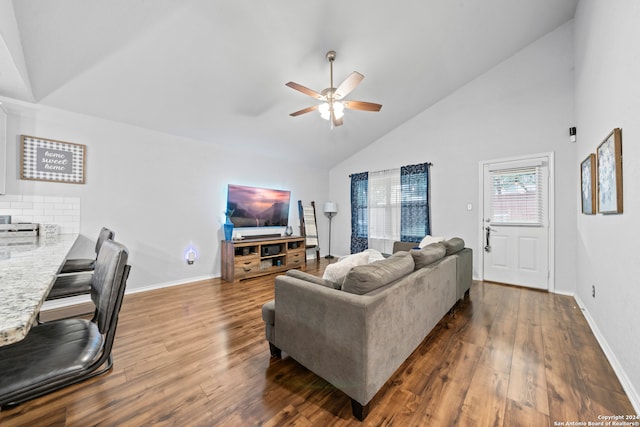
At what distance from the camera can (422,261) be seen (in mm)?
2105

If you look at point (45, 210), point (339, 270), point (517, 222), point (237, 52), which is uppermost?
point (237, 52)

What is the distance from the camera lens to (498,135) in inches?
155

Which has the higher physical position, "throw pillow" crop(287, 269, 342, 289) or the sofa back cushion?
the sofa back cushion

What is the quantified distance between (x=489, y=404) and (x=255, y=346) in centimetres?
171

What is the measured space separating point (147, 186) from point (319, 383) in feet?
11.3

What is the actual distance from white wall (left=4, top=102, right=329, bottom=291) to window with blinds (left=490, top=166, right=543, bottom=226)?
422cm

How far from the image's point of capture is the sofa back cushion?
149 cm

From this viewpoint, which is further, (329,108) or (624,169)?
(329,108)

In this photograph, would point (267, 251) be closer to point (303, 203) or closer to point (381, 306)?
point (303, 203)

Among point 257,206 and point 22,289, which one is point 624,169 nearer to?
point 22,289

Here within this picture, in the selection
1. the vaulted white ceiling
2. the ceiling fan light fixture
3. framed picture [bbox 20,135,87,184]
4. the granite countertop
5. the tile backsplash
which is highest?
the vaulted white ceiling

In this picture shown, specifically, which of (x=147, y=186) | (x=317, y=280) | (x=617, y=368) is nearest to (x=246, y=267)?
(x=147, y=186)

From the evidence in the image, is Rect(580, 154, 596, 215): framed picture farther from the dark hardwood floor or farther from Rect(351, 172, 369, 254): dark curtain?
Rect(351, 172, 369, 254): dark curtain

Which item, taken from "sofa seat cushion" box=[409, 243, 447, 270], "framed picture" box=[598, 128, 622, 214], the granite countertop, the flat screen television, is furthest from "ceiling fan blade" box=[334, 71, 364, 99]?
the flat screen television
